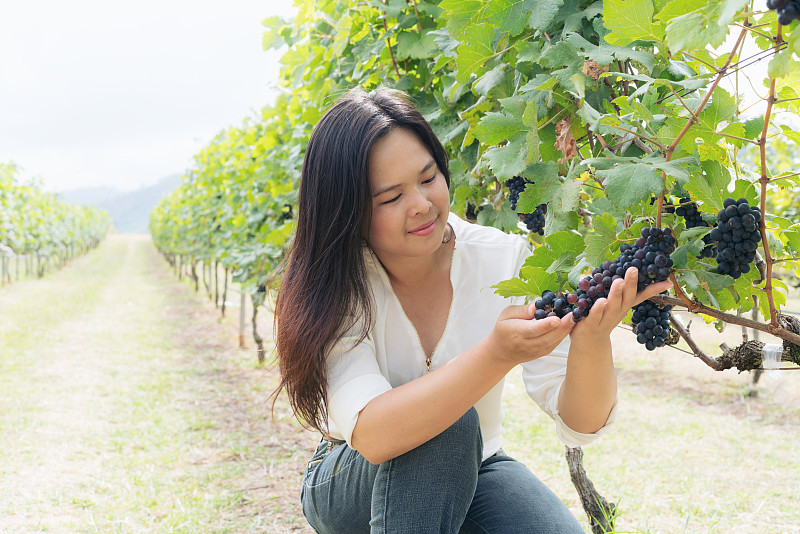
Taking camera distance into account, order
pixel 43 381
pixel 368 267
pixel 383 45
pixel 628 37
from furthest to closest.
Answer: pixel 43 381 → pixel 383 45 → pixel 368 267 → pixel 628 37

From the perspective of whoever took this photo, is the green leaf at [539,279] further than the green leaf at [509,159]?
No

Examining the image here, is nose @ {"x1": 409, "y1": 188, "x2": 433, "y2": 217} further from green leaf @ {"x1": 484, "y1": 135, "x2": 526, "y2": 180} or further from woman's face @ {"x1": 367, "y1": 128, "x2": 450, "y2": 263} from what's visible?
green leaf @ {"x1": 484, "y1": 135, "x2": 526, "y2": 180}

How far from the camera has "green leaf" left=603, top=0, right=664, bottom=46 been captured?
112 cm

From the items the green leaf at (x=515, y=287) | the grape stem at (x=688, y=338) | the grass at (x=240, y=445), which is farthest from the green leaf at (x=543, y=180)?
the grass at (x=240, y=445)

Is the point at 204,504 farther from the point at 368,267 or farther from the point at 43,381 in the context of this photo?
the point at 43,381

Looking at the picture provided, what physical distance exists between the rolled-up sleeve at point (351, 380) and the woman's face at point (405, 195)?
30cm

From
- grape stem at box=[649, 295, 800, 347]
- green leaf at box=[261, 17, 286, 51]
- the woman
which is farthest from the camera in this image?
green leaf at box=[261, 17, 286, 51]

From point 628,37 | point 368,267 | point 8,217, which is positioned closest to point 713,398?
point 368,267

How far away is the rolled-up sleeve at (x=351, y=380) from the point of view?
1619 mm

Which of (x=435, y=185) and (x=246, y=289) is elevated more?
(x=435, y=185)

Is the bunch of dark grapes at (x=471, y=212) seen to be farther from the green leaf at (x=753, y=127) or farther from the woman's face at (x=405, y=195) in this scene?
the green leaf at (x=753, y=127)

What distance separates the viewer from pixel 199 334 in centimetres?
987

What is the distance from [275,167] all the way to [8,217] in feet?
45.4

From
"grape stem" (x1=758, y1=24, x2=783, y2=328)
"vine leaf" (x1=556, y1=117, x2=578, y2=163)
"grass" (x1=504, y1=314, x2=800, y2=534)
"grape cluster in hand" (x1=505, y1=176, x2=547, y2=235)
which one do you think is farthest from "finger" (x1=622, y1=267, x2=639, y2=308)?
"grass" (x1=504, y1=314, x2=800, y2=534)
